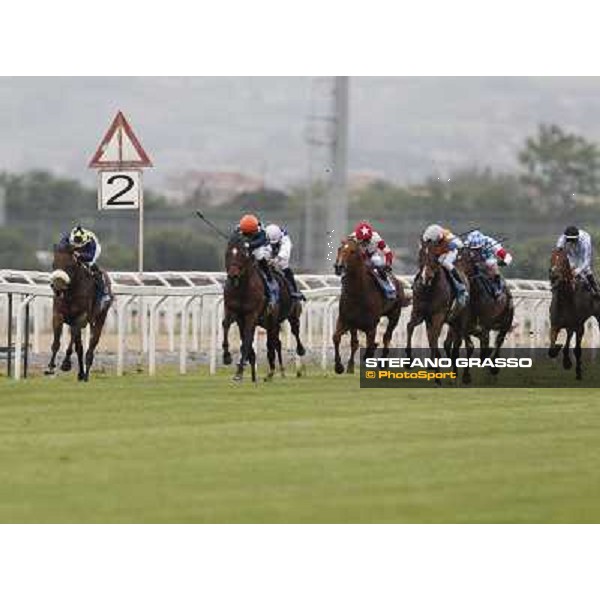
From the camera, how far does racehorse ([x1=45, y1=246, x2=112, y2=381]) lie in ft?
73.7

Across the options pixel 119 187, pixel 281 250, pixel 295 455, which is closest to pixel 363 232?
pixel 281 250

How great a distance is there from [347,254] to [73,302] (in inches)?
105

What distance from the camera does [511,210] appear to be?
50.8 metres

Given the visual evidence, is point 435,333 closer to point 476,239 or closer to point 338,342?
point 338,342

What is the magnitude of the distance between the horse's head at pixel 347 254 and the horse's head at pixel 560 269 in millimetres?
1873

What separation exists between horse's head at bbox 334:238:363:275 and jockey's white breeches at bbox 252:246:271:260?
1059 mm

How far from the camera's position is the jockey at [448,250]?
22.8 metres

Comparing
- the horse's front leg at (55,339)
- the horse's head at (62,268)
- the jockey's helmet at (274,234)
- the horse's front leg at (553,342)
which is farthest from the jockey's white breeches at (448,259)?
the horse's front leg at (55,339)

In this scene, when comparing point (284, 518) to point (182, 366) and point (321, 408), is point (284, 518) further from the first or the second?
point (182, 366)

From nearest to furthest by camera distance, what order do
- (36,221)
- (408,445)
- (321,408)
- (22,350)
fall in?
(408,445)
(321,408)
(22,350)
(36,221)

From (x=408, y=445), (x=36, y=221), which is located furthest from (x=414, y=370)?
(x=36, y=221)

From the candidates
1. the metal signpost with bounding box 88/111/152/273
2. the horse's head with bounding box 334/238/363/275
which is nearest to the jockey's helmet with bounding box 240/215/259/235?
the horse's head with bounding box 334/238/363/275

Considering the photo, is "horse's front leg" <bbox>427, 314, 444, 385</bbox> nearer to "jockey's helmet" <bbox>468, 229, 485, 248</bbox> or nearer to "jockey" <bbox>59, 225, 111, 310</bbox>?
"jockey's helmet" <bbox>468, 229, 485, 248</bbox>

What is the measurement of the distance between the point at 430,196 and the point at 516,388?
98.4 feet
